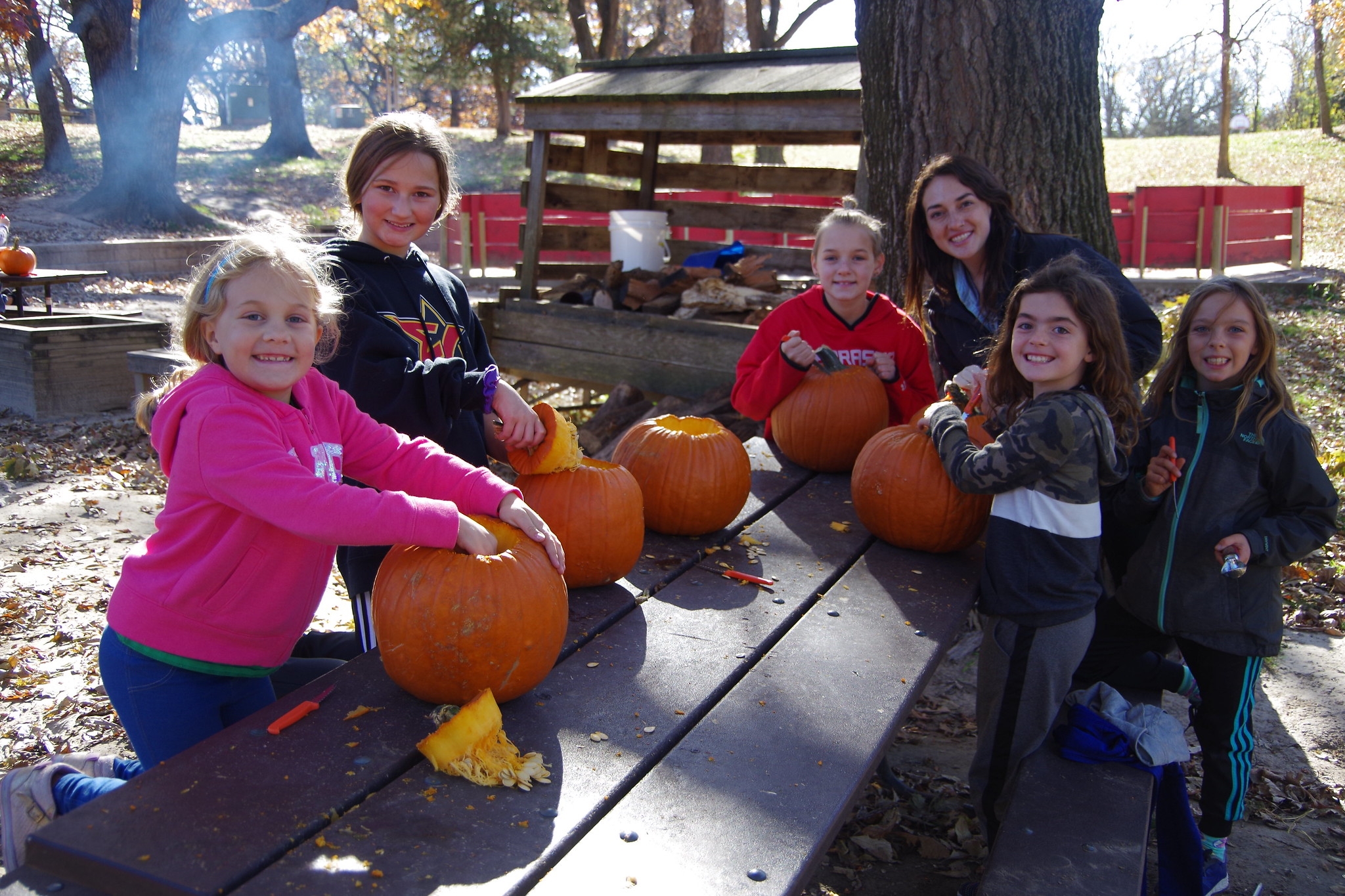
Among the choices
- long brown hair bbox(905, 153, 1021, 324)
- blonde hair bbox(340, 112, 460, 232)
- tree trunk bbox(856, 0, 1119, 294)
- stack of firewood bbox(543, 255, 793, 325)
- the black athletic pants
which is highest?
tree trunk bbox(856, 0, 1119, 294)

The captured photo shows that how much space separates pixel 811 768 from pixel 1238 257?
1865 centimetres

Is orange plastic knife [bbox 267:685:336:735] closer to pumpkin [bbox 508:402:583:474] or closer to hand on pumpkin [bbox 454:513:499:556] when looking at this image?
hand on pumpkin [bbox 454:513:499:556]

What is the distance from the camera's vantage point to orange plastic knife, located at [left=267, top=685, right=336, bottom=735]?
1.72m

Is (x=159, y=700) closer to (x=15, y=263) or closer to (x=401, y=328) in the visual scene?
(x=401, y=328)

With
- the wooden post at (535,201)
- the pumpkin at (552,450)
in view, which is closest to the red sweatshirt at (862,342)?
the pumpkin at (552,450)

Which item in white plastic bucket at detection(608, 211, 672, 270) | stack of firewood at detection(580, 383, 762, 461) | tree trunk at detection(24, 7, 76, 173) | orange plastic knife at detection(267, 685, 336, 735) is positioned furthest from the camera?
tree trunk at detection(24, 7, 76, 173)

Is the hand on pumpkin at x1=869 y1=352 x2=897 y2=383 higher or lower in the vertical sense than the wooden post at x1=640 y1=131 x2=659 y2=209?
lower

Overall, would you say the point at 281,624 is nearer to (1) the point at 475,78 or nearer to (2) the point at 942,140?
(2) the point at 942,140

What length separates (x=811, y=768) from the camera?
168 centimetres

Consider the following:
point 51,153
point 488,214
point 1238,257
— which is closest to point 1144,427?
point 1238,257

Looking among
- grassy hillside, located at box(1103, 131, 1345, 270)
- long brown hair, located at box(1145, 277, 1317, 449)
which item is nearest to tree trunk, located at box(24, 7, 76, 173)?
long brown hair, located at box(1145, 277, 1317, 449)

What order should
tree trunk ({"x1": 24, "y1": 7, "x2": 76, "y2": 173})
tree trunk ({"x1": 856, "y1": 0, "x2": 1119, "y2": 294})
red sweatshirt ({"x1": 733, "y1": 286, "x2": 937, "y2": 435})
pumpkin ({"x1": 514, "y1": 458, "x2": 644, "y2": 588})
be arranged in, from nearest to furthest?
pumpkin ({"x1": 514, "y1": 458, "x2": 644, "y2": 588}) < red sweatshirt ({"x1": 733, "y1": 286, "x2": 937, "y2": 435}) < tree trunk ({"x1": 856, "y1": 0, "x2": 1119, "y2": 294}) < tree trunk ({"x1": 24, "y1": 7, "x2": 76, "y2": 173})

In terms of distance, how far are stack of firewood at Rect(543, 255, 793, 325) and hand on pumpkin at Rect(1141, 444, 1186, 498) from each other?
4059 mm

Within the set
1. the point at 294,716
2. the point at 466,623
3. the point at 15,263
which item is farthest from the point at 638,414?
the point at 15,263
